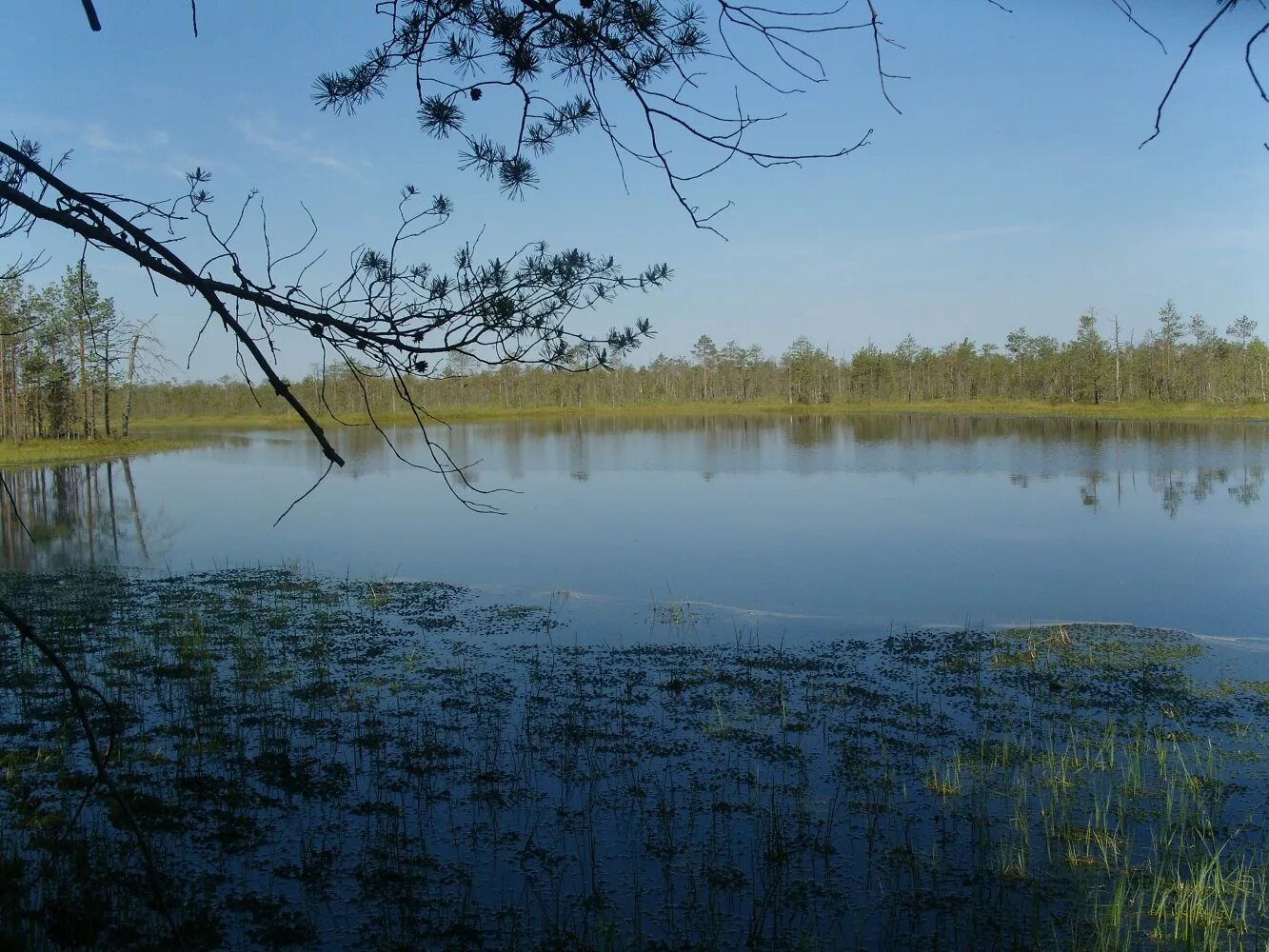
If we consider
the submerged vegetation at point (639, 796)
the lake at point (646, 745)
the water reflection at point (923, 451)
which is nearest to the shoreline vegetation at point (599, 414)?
the water reflection at point (923, 451)

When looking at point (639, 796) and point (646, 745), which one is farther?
point (646, 745)

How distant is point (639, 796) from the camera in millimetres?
4922

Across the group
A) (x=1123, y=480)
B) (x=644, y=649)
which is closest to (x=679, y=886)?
(x=644, y=649)

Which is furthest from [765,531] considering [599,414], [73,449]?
[599,414]

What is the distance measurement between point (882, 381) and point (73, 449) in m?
66.2

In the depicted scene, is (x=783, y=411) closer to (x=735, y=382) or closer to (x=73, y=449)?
(x=735, y=382)

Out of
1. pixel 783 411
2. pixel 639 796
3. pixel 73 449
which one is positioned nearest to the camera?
pixel 639 796

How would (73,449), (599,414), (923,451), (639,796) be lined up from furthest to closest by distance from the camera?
(599,414) → (73,449) → (923,451) → (639,796)

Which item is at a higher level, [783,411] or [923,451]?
[783,411]

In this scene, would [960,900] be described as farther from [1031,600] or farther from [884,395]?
[884,395]

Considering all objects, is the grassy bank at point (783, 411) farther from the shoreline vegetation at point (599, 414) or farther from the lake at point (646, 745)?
the lake at point (646, 745)

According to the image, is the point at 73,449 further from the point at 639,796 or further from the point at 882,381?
the point at 882,381

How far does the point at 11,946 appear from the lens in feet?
10.6

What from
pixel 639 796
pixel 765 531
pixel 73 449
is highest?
pixel 73 449
